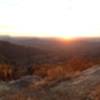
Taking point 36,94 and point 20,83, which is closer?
point 36,94

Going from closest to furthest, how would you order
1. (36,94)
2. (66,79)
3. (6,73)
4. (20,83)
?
1. (36,94)
2. (66,79)
3. (20,83)
4. (6,73)

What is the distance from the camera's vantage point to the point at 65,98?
11.6m

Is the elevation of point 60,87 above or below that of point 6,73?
above

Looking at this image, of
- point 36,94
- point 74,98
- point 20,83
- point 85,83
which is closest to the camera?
point 74,98

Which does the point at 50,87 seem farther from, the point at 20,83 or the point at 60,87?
the point at 20,83

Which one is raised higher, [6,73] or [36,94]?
[36,94]

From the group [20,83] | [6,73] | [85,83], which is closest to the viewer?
[85,83]

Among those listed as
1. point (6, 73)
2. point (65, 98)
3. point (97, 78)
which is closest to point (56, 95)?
point (65, 98)

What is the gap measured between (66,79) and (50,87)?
1512 mm

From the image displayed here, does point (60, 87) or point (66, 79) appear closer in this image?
point (60, 87)

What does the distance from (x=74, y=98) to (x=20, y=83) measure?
6.07 metres

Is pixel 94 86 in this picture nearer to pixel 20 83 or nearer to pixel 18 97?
pixel 18 97

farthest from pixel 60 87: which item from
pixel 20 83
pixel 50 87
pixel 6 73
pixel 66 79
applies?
pixel 6 73

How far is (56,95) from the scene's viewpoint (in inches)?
476
